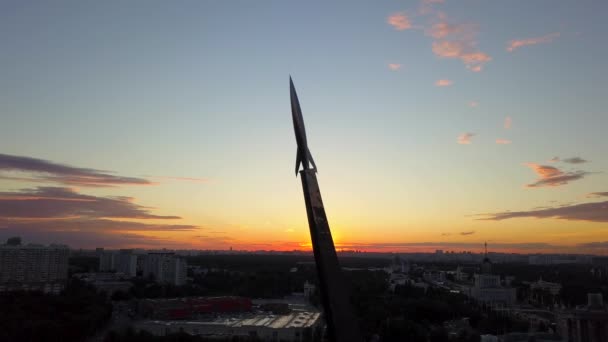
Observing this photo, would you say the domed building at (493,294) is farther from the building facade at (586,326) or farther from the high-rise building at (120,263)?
the high-rise building at (120,263)

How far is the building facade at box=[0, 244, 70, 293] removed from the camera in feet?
145

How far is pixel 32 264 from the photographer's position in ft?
150

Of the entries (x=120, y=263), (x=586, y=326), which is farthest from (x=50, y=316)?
(x=120, y=263)

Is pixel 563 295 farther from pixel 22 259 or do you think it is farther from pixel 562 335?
pixel 22 259

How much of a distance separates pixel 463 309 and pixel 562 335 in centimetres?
973

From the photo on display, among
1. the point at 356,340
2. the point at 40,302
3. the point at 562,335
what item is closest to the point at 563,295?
the point at 562,335

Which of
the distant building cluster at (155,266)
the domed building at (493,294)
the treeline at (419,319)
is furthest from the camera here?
the distant building cluster at (155,266)

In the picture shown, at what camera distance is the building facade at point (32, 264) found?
145 ft

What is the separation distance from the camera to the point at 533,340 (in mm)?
18297

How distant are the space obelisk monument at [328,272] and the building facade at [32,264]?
138 ft

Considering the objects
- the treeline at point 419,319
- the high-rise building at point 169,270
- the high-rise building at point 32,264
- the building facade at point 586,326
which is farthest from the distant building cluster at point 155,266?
the building facade at point 586,326

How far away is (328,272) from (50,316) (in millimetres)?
20466

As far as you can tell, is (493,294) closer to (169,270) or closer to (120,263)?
(169,270)

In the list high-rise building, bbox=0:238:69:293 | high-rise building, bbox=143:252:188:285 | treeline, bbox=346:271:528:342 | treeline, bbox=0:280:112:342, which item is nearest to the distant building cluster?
high-rise building, bbox=143:252:188:285
